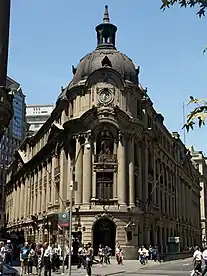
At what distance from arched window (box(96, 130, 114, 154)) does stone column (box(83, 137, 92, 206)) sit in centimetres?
137

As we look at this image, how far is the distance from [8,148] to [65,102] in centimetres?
7199

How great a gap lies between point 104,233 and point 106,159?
26.9 ft

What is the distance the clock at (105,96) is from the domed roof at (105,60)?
127 inches

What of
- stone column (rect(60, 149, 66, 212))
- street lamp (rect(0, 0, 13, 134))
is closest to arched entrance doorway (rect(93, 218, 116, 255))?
stone column (rect(60, 149, 66, 212))

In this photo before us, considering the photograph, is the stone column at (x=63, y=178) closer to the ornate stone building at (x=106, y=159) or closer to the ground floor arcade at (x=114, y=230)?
the ornate stone building at (x=106, y=159)

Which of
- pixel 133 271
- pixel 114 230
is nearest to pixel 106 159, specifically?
pixel 114 230

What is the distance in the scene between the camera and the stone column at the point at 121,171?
55.0m

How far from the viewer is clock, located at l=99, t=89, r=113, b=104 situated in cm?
5719

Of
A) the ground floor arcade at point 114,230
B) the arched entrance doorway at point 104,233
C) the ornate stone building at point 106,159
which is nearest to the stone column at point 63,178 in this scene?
the ornate stone building at point 106,159

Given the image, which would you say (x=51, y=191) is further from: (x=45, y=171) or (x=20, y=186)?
(x=20, y=186)

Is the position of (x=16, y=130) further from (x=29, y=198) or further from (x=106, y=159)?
(x=106, y=159)

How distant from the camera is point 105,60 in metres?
59.2

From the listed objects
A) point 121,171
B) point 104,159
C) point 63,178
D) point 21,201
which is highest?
point 104,159

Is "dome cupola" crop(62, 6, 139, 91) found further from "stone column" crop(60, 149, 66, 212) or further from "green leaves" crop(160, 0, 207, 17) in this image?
"green leaves" crop(160, 0, 207, 17)
